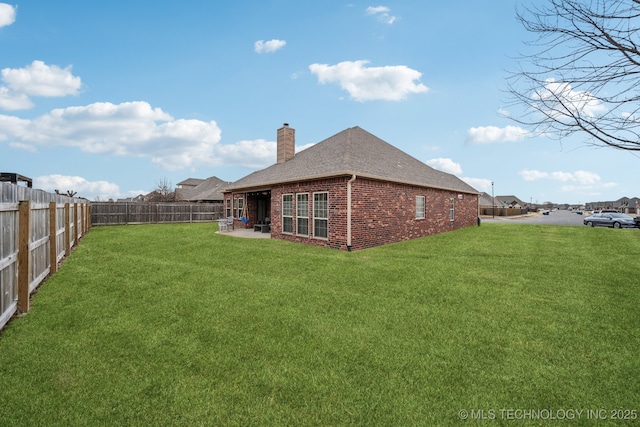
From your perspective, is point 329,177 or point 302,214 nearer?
point 329,177

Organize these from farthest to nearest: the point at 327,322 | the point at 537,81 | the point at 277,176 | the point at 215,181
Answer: the point at 215,181 → the point at 277,176 → the point at 327,322 → the point at 537,81

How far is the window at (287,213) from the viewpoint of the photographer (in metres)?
13.8

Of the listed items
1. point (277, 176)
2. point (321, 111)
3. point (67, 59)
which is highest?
point (67, 59)

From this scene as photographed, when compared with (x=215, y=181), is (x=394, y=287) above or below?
below

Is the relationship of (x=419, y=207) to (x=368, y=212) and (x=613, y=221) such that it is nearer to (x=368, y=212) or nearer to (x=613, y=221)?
(x=368, y=212)

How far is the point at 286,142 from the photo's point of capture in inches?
686

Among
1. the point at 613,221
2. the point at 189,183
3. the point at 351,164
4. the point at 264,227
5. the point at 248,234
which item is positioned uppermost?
the point at 189,183

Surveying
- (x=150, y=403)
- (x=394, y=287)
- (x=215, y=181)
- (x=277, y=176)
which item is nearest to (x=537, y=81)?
(x=394, y=287)

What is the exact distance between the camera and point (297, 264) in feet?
28.4

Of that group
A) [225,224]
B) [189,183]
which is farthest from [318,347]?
[189,183]

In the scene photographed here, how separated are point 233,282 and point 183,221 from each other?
71.5 feet

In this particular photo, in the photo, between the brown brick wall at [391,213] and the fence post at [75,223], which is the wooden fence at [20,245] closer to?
the fence post at [75,223]

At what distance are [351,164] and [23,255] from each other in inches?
381

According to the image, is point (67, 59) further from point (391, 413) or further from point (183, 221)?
point (391, 413)
